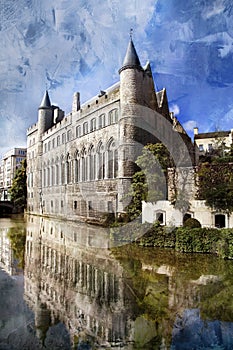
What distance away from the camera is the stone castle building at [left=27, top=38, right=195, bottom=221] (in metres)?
25.3

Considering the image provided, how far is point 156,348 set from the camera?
5.50 m

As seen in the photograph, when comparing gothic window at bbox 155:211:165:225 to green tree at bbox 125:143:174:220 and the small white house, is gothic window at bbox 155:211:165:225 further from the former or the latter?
green tree at bbox 125:143:174:220

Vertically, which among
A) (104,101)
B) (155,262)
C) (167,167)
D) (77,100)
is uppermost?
(77,100)

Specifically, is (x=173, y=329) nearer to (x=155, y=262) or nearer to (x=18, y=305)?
(x=18, y=305)

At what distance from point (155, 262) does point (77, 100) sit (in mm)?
27049

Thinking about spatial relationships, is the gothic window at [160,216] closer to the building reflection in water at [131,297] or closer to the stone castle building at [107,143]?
the building reflection in water at [131,297]

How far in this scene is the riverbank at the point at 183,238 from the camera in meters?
13.3

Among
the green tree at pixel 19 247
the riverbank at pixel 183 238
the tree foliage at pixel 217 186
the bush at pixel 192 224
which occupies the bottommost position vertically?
the green tree at pixel 19 247

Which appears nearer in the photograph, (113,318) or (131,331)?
(131,331)

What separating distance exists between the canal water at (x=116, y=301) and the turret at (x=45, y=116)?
34.2 meters

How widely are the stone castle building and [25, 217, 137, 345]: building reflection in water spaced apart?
11.2 metres

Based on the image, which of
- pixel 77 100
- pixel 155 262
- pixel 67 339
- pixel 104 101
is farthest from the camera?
pixel 77 100

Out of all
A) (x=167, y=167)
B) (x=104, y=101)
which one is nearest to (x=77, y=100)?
(x=104, y=101)

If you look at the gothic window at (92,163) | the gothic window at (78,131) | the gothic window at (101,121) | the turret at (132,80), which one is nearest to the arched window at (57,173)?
the gothic window at (78,131)
